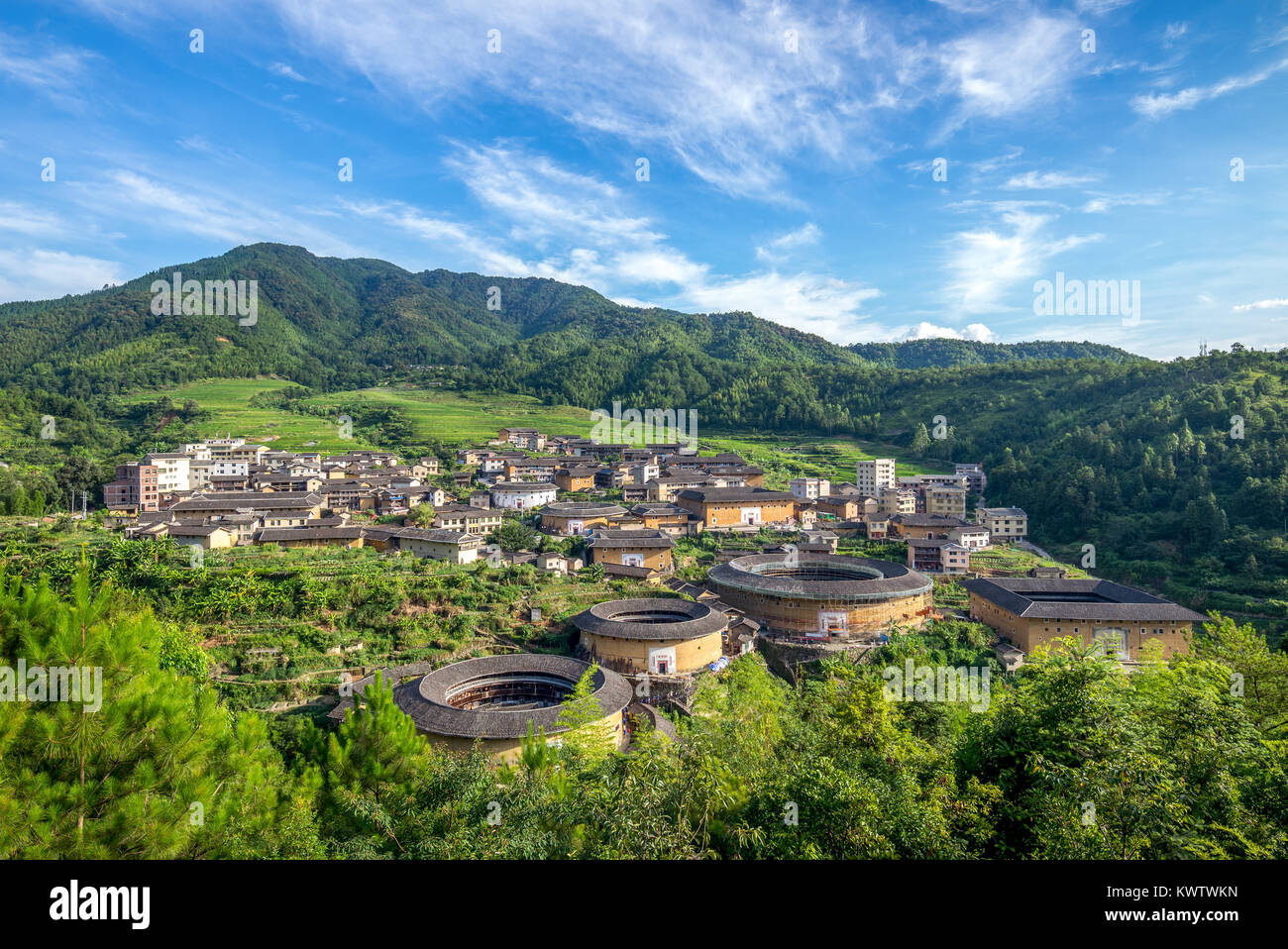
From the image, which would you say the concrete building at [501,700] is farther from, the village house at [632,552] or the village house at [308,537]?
the village house at [308,537]

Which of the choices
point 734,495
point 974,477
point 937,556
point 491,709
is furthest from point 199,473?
point 974,477

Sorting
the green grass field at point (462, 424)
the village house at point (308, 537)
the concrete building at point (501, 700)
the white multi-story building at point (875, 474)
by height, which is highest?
the green grass field at point (462, 424)

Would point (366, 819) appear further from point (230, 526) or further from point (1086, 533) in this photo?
point (1086, 533)

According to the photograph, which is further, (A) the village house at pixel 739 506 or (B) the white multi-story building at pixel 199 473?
(B) the white multi-story building at pixel 199 473

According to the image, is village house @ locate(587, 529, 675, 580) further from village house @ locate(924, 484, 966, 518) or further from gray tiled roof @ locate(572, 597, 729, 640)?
village house @ locate(924, 484, 966, 518)

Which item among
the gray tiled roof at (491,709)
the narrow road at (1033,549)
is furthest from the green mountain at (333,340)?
the gray tiled roof at (491,709)

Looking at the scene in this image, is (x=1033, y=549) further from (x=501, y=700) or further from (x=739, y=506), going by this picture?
(x=501, y=700)

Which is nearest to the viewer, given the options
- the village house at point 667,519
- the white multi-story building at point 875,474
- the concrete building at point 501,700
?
the concrete building at point 501,700
